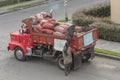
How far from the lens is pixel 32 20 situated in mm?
16828

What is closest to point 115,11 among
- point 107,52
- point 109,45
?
point 109,45

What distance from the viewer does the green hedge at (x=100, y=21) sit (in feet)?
62.4

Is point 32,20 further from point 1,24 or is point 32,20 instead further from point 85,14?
point 1,24

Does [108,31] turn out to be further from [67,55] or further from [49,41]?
[67,55]

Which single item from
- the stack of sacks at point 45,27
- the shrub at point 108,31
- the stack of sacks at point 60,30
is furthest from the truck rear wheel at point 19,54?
the shrub at point 108,31

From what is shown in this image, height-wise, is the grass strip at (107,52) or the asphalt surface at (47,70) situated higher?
the grass strip at (107,52)

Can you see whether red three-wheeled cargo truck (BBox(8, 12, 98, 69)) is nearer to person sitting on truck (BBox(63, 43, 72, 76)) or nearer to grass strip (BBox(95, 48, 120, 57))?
person sitting on truck (BBox(63, 43, 72, 76))

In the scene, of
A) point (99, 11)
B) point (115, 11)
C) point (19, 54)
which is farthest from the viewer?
point (99, 11)

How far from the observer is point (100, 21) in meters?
20.6

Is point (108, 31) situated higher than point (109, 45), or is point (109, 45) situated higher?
point (108, 31)

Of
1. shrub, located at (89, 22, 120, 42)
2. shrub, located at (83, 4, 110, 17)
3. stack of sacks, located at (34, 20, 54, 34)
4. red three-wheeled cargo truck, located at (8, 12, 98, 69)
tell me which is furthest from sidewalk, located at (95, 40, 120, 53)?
shrub, located at (83, 4, 110, 17)

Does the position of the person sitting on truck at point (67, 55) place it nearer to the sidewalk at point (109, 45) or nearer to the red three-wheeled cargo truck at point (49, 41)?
the red three-wheeled cargo truck at point (49, 41)

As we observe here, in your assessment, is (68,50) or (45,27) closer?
(68,50)

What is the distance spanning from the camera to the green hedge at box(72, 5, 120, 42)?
19016 mm
